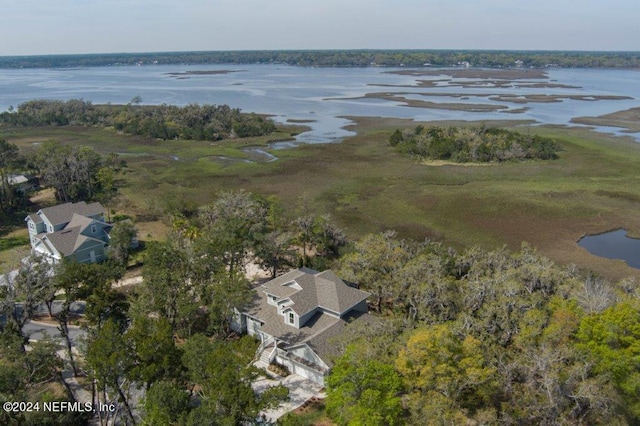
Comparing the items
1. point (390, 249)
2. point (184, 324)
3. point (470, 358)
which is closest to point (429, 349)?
point (470, 358)

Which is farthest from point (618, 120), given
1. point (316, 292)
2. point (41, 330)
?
point (41, 330)

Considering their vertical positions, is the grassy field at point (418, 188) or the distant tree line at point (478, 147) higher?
the distant tree line at point (478, 147)

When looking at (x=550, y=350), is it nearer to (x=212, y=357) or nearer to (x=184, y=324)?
(x=212, y=357)

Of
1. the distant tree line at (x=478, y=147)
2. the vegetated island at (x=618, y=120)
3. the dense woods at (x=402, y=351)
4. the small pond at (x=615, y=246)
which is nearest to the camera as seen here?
the dense woods at (x=402, y=351)

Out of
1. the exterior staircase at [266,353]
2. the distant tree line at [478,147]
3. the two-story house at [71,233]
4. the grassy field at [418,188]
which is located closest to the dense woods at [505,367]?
the exterior staircase at [266,353]

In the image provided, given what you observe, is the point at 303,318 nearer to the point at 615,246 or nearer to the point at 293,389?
the point at 293,389

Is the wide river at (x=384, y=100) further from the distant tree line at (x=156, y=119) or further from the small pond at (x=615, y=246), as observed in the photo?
the small pond at (x=615, y=246)

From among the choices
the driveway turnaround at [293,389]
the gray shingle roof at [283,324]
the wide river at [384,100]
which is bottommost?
the driveway turnaround at [293,389]
